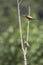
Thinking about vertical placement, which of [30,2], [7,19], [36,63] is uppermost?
[30,2]

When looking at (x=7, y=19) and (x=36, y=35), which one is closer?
(x=36, y=35)

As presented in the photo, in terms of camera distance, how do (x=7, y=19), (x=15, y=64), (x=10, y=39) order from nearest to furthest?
1. (x=15, y=64)
2. (x=10, y=39)
3. (x=7, y=19)

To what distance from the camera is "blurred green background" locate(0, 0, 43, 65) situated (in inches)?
96.3

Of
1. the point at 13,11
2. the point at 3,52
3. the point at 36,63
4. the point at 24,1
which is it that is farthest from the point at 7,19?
the point at 36,63

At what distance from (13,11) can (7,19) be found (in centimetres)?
13

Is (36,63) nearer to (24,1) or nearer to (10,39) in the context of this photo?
(10,39)

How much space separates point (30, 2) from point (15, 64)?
2.97 ft

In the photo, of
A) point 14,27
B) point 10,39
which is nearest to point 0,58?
point 10,39

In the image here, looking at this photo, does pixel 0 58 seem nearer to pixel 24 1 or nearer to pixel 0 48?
pixel 0 48

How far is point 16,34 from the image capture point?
262cm

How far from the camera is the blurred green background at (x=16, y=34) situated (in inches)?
96.3

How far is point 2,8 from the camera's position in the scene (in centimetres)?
293

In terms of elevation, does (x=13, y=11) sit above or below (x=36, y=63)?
above

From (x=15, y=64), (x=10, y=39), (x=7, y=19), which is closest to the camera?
(x=15, y=64)
